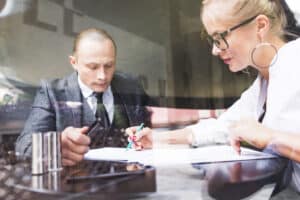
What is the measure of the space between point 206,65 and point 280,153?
448mm

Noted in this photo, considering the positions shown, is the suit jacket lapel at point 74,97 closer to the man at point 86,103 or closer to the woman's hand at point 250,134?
the man at point 86,103

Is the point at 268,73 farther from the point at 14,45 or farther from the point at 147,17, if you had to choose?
the point at 14,45

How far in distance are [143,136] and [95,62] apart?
0.34m

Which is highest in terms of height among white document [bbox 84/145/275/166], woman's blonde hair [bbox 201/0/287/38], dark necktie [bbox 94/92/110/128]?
woman's blonde hair [bbox 201/0/287/38]

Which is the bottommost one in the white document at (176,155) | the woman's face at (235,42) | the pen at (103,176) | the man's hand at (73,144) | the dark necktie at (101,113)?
the pen at (103,176)

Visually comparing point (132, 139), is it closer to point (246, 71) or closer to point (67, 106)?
point (67, 106)

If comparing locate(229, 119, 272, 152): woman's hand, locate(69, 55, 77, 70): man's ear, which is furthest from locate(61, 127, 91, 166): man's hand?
locate(229, 119, 272, 152): woman's hand

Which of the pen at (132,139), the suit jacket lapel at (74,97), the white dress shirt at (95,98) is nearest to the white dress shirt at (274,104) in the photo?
the pen at (132,139)

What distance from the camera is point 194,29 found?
1408 millimetres

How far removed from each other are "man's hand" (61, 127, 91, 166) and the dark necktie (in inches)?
2.7

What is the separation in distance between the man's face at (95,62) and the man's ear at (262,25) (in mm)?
578

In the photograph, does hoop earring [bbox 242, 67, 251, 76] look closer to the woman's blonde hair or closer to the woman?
the woman

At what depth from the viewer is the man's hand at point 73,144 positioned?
4.29ft

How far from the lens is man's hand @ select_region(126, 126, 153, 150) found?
53.2 inches
